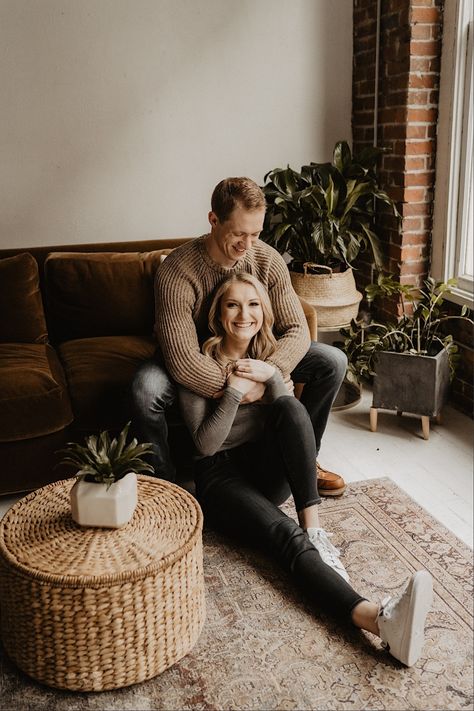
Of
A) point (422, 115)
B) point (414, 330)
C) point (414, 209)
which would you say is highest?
point (422, 115)

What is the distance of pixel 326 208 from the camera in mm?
3088

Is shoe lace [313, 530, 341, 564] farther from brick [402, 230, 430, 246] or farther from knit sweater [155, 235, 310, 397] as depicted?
brick [402, 230, 430, 246]

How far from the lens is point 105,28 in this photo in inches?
121

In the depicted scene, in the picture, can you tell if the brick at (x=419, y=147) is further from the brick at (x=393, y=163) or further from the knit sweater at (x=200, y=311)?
the knit sweater at (x=200, y=311)

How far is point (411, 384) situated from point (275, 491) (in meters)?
0.96

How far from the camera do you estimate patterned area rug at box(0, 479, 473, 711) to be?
155 cm

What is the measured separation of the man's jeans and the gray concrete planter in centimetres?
53

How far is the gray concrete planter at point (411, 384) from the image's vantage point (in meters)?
2.78

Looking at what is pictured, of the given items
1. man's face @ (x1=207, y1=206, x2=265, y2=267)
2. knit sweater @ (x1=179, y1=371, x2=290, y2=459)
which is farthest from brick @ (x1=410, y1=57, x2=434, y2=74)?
knit sweater @ (x1=179, y1=371, x2=290, y2=459)

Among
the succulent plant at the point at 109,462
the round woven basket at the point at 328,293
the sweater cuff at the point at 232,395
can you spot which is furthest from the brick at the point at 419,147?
the succulent plant at the point at 109,462

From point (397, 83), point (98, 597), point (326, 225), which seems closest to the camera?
point (98, 597)

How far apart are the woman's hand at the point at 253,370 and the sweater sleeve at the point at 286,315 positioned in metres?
0.15

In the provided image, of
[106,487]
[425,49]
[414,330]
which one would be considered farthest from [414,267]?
[106,487]

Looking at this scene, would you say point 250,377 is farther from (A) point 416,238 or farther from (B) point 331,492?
(A) point 416,238
